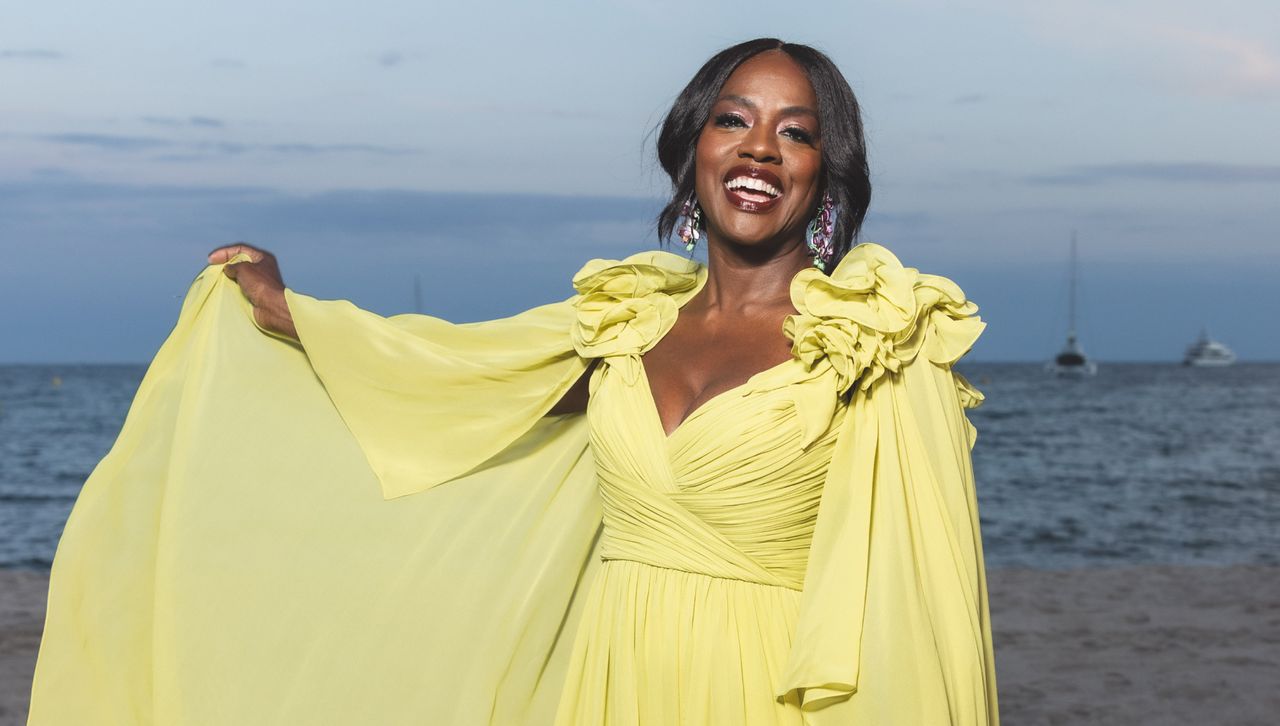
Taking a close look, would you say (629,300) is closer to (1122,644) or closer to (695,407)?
(695,407)

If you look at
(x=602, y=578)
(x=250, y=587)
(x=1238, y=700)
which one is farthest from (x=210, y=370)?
(x=1238, y=700)

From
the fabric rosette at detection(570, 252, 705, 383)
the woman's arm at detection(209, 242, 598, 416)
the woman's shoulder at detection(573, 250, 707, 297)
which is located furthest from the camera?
the woman's arm at detection(209, 242, 598, 416)

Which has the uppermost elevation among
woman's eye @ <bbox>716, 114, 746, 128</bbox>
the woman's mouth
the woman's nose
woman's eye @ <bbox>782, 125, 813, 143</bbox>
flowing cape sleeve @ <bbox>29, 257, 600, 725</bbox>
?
woman's eye @ <bbox>716, 114, 746, 128</bbox>

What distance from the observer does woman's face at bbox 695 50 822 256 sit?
2348mm

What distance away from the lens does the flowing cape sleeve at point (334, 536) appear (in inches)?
107

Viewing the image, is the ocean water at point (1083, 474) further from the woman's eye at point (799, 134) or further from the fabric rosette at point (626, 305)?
the woman's eye at point (799, 134)

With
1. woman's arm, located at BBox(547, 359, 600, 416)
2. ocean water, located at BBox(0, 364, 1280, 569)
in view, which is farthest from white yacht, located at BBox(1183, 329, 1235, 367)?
woman's arm, located at BBox(547, 359, 600, 416)

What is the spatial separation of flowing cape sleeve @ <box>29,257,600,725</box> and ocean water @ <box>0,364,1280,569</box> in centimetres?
1200

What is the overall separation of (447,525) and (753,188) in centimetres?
104

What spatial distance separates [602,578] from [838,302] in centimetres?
70

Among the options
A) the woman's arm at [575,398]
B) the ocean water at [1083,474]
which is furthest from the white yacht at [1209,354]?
the woman's arm at [575,398]

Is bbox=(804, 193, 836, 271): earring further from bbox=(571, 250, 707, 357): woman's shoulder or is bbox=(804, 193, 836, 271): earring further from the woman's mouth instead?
bbox=(571, 250, 707, 357): woman's shoulder

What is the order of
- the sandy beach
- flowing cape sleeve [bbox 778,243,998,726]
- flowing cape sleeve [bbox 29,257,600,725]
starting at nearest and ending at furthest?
flowing cape sleeve [bbox 778,243,998,726] → flowing cape sleeve [bbox 29,257,600,725] → the sandy beach

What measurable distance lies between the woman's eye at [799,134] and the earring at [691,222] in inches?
13.2
